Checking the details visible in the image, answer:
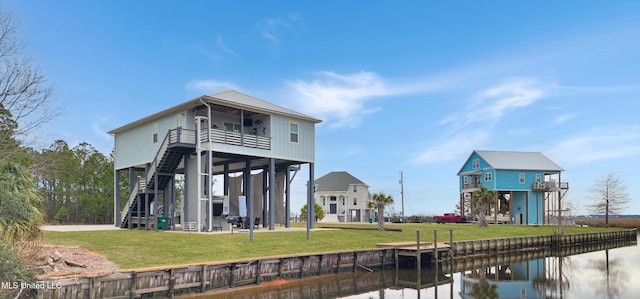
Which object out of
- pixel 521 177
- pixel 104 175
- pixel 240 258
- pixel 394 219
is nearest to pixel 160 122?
pixel 240 258

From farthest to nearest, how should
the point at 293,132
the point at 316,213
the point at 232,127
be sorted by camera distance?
1. the point at 316,213
2. the point at 293,132
3. the point at 232,127

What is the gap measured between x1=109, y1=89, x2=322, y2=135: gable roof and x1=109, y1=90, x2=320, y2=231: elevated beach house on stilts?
0.06m

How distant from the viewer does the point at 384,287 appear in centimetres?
2070

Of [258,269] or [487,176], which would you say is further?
[487,176]

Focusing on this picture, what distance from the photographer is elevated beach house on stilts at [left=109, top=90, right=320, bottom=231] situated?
94.6 feet

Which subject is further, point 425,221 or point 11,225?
point 425,221

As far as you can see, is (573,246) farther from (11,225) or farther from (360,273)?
(11,225)

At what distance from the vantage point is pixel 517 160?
5875 centimetres

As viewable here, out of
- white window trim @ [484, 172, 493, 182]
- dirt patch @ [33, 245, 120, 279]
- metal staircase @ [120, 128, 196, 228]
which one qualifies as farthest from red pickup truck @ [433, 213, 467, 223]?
dirt patch @ [33, 245, 120, 279]

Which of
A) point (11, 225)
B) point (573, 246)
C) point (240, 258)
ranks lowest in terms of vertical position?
point (573, 246)

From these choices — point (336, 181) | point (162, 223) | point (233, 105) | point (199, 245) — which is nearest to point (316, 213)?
point (336, 181)

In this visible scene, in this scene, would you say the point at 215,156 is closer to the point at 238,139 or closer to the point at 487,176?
the point at 238,139

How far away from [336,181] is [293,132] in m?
37.9

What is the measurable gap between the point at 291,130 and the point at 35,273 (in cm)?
2032
